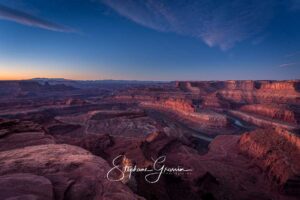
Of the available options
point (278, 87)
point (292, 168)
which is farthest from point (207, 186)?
point (278, 87)

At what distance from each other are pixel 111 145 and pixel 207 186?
16.0 metres

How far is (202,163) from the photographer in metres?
33.1

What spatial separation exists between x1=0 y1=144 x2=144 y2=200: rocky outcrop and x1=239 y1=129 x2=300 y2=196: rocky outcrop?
2334 cm

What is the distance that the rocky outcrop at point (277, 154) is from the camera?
83.0 ft

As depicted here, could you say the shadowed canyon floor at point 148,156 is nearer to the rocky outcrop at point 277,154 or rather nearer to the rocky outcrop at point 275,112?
the rocky outcrop at point 277,154

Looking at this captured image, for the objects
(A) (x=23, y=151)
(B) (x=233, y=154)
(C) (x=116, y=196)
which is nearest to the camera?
(C) (x=116, y=196)

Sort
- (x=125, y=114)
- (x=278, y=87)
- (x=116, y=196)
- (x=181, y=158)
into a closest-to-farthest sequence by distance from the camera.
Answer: (x=116, y=196), (x=181, y=158), (x=125, y=114), (x=278, y=87)

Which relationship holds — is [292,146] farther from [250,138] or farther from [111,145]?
[111,145]

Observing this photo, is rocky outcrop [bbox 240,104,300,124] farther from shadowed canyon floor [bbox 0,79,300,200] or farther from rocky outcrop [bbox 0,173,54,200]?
rocky outcrop [bbox 0,173,54,200]

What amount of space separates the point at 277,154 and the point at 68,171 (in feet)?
97.0

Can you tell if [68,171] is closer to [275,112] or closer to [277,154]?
[277,154]

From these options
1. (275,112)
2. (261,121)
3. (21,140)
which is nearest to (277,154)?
(21,140)

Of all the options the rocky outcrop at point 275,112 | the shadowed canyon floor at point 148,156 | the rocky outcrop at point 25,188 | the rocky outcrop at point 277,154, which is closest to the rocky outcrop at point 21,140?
the shadowed canyon floor at point 148,156

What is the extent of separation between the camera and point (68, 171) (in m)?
12.2
